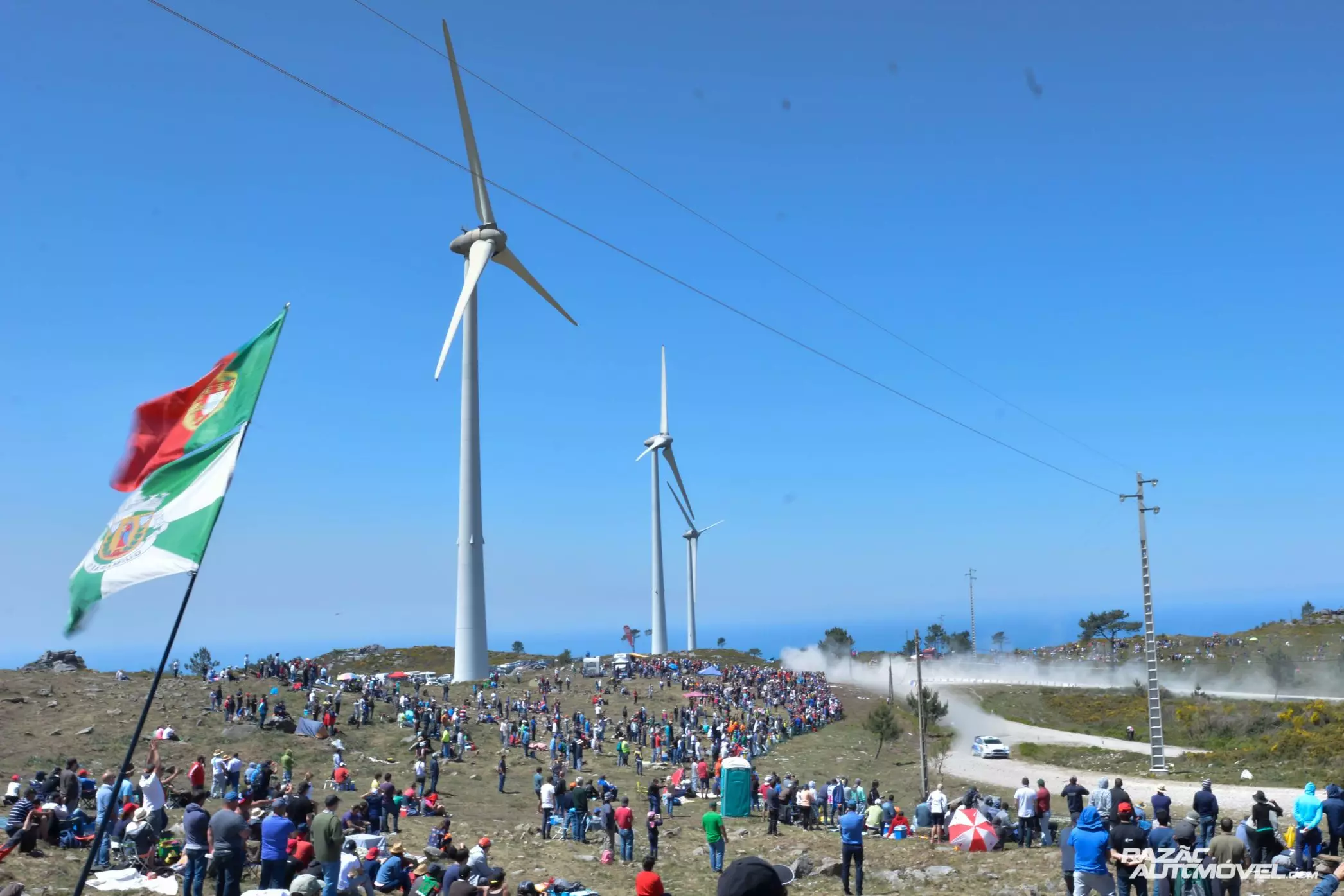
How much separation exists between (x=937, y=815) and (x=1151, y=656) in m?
19.8

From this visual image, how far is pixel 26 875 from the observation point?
15391 millimetres

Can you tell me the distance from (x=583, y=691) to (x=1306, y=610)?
94.3 metres

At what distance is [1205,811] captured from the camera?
19422mm

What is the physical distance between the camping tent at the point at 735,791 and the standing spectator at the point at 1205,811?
13456 millimetres

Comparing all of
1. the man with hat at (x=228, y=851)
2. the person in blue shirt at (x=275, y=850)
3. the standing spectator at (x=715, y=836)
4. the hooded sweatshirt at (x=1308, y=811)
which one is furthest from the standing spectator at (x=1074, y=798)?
the man with hat at (x=228, y=851)

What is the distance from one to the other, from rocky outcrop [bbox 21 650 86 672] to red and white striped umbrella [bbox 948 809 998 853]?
2129 inches

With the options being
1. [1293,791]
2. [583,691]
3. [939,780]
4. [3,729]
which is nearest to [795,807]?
[939,780]

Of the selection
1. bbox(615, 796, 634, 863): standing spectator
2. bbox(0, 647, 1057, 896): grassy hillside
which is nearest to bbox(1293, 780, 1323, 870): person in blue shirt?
bbox(0, 647, 1057, 896): grassy hillside

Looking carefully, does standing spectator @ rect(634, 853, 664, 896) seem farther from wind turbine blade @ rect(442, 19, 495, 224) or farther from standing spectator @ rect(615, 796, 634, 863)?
wind turbine blade @ rect(442, 19, 495, 224)

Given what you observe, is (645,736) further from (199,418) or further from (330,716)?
(199,418)

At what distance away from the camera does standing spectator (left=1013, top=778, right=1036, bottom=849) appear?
74.1 feet

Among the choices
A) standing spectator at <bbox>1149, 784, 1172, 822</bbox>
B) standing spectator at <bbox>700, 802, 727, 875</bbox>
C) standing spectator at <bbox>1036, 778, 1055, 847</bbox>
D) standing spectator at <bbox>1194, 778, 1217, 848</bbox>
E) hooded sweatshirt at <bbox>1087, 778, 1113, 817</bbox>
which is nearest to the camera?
standing spectator at <bbox>1149, 784, 1172, 822</bbox>

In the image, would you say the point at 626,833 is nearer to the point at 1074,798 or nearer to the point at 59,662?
the point at 1074,798

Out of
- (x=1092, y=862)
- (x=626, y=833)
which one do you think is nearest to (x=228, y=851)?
(x=626, y=833)
